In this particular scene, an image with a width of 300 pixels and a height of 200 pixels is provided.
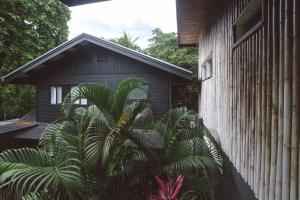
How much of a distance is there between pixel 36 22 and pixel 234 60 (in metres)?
13.9

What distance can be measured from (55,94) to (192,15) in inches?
281

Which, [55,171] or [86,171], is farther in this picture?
[86,171]

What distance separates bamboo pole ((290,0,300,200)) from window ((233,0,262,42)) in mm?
657

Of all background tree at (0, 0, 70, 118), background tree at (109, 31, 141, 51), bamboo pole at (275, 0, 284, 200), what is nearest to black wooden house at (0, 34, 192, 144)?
background tree at (0, 0, 70, 118)

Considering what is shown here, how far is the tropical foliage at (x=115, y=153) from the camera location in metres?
2.88

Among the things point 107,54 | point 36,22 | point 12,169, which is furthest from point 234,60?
point 36,22

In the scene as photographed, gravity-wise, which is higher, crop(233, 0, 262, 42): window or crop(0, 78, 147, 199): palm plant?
crop(233, 0, 262, 42): window

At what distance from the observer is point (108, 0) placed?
83.0 inches

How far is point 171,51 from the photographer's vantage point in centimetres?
1717

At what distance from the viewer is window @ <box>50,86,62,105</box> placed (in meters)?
9.97

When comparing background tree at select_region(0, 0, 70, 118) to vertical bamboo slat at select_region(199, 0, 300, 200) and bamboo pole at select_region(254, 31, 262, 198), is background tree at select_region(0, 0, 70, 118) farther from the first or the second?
bamboo pole at select_region(254, 31, 262, 198)

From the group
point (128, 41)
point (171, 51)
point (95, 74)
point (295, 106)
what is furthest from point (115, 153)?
point (128, 41)

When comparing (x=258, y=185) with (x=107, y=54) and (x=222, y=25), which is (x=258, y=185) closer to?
(x=222, y=25)

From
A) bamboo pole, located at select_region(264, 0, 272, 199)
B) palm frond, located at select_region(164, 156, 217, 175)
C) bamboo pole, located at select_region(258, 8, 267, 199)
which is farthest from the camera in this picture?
palm frond, located at select_region(164, 156, 217, 175)
